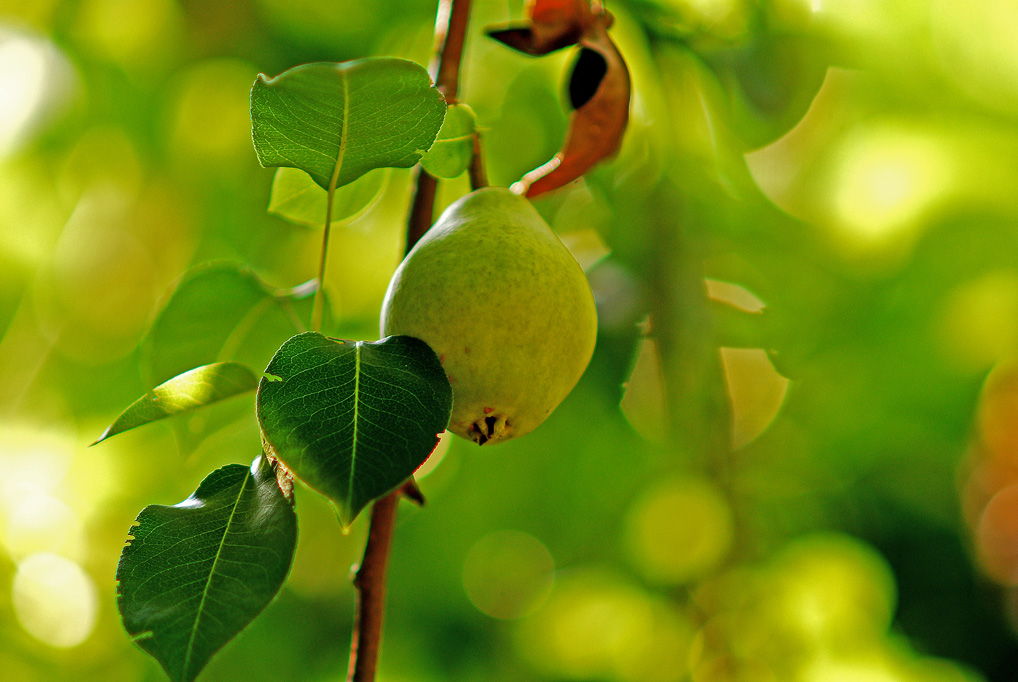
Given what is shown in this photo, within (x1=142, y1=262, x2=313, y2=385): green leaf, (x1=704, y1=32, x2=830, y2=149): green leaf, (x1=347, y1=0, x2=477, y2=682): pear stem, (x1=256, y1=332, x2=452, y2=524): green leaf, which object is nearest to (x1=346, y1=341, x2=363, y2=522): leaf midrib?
(x1=256, y1=332, x2=452, y2=524): green leaf

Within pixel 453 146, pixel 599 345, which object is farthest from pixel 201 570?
pixel 599 345

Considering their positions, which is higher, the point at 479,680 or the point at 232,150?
the point at 232,150

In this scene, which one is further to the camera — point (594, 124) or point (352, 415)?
point (594, 124)

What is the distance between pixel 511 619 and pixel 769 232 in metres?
0.76

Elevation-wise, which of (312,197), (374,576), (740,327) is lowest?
(740,327)

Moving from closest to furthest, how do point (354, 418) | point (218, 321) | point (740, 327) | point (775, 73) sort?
1. point (354, 418)
2. point (218, 321)
3. point (775, 73)
4. point (740, 327)

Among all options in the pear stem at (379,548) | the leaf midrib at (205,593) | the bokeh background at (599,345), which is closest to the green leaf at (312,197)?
the pear stem at (379,548)

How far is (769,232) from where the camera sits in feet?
3.31

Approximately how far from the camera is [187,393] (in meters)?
0.37

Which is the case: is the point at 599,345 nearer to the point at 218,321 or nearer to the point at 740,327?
the point at 740,327

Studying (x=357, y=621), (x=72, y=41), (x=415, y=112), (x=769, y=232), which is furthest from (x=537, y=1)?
(x=72, y=41)

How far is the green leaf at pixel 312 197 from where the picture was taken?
0.41 metres

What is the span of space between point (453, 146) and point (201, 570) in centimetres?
23

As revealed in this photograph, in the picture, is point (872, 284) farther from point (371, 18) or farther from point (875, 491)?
point (371, 18)
